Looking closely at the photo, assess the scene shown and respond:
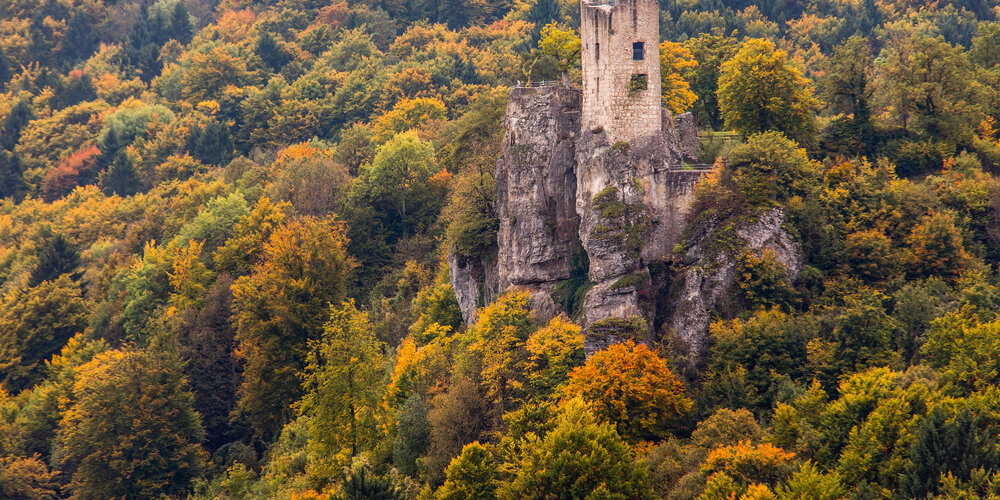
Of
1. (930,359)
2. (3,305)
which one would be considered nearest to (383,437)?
(930,359)

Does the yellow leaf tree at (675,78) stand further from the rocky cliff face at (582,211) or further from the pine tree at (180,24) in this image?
the pine tree at (180,24)

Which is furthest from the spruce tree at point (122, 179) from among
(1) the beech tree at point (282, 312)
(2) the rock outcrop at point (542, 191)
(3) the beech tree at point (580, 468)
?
(3) the beech tree at point (580, 468)

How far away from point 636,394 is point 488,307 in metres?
10.9

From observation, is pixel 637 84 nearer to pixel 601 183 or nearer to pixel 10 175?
pixel 601 183

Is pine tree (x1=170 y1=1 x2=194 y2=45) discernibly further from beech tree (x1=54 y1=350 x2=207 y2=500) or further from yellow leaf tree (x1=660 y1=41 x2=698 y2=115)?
yellow leaf tree (x1=660 y1=41 x2=698 y2=115)

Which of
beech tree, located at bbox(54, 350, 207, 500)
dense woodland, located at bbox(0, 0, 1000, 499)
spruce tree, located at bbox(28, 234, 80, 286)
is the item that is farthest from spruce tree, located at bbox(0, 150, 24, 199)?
beech tree, located at bbox(54, 350, 207, 500)

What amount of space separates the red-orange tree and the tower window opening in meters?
14.2

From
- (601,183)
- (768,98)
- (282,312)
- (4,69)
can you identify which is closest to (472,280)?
(601,183)

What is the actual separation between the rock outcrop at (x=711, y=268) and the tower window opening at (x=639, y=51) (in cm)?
861

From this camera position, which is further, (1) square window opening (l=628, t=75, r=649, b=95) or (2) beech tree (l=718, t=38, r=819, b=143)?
(2) beech tree (l=718, t=38, r=819, b=143)

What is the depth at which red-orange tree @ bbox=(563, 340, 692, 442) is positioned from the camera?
45.2 metres

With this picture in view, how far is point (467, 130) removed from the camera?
67812 millimetres

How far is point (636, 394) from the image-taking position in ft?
149

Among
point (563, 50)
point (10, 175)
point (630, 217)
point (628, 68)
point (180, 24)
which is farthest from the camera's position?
point (180, 24)
